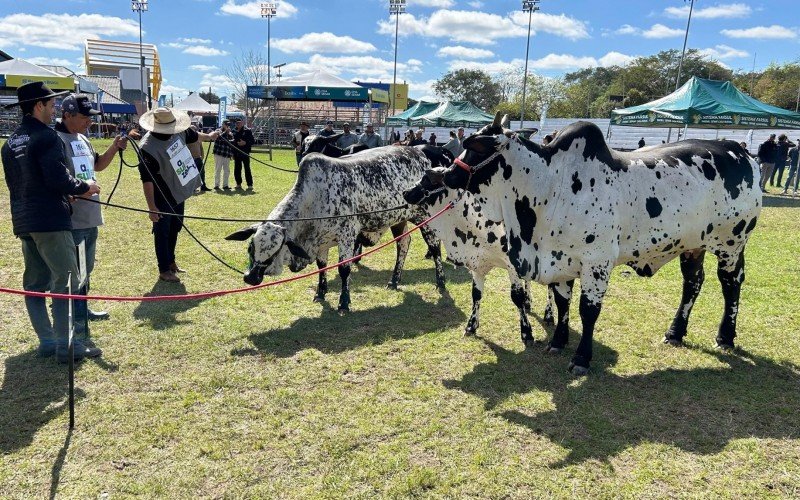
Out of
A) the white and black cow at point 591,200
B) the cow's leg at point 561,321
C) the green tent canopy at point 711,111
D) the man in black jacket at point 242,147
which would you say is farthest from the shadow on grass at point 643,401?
the green tent canopy at point 711,111

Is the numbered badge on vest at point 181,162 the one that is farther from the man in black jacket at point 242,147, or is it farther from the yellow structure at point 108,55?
the yellow structure at point 108,55

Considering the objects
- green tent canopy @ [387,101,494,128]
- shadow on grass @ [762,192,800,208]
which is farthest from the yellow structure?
shadow on grass @ [762,192,800,208]

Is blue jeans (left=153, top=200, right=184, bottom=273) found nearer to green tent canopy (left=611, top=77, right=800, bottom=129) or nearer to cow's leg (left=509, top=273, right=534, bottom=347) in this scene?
cow's leg (left=509, top=273, right=534, bottom=347)

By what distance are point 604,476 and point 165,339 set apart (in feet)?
14.1

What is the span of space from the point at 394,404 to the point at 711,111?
18.4 m

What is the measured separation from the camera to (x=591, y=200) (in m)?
4.64

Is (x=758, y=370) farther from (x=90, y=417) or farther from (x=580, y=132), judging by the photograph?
(x=90, y=417)

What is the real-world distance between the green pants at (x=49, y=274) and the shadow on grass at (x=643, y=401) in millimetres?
3518

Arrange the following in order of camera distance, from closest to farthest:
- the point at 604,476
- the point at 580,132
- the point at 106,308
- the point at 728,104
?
the point at 604,476 < the point at 580,132 < the point at 106,308 < the point at 728,104

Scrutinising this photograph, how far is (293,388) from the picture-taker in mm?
4617

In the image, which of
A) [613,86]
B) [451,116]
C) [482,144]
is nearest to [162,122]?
[482,144]

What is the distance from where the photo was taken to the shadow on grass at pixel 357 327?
5570mm

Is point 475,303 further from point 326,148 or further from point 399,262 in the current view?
point 326,148

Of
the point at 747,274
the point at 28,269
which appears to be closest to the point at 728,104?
the point at 747,274
